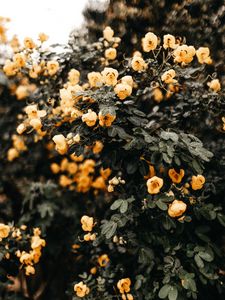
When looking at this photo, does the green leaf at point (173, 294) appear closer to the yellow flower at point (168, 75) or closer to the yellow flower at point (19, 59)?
the yellow flower at point (168, 75)

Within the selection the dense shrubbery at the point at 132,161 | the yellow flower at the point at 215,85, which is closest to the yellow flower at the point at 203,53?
the dense shrubbery at the point at 132,161

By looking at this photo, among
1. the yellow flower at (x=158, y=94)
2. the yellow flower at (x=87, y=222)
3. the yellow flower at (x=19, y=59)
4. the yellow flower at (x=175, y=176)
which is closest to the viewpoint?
the yellow flower at (x=175, y=176)

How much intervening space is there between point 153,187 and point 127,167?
0.18m

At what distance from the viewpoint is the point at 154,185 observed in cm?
189

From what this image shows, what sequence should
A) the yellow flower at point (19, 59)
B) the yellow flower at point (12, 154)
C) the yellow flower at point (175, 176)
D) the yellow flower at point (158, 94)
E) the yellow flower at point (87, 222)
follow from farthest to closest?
1. the yellow flower at point (12, 154)
2. the yellow flower at point (158, 94)
3. the yellow flower at point (19, 59)
4. the yellow flower at point (87, 222)
5. the yellow flower at point (175, 176)

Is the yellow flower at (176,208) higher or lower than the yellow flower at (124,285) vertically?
higher

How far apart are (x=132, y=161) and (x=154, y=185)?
0.59 feet

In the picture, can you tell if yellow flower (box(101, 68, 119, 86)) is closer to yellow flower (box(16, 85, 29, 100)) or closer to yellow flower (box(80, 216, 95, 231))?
yellow flower (box(80, 216, 95, 231))

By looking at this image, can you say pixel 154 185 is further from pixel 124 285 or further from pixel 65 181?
pixel 65 181

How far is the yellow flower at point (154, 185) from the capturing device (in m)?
1.87

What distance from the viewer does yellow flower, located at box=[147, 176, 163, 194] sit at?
1.87 meters

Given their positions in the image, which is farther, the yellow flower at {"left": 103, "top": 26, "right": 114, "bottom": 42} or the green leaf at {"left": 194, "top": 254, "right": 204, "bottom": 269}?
the yellow flower at {"left": 103, "top": 26, "right": 114, "bottom": 42}

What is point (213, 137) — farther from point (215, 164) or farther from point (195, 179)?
point (195, 179)

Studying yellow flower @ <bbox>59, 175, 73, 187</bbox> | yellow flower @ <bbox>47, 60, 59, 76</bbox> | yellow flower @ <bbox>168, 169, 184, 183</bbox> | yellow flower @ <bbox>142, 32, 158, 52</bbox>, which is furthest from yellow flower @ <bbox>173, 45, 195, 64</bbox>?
yellow flower @ <bbox>59, 175, 73, 187</bbox>
